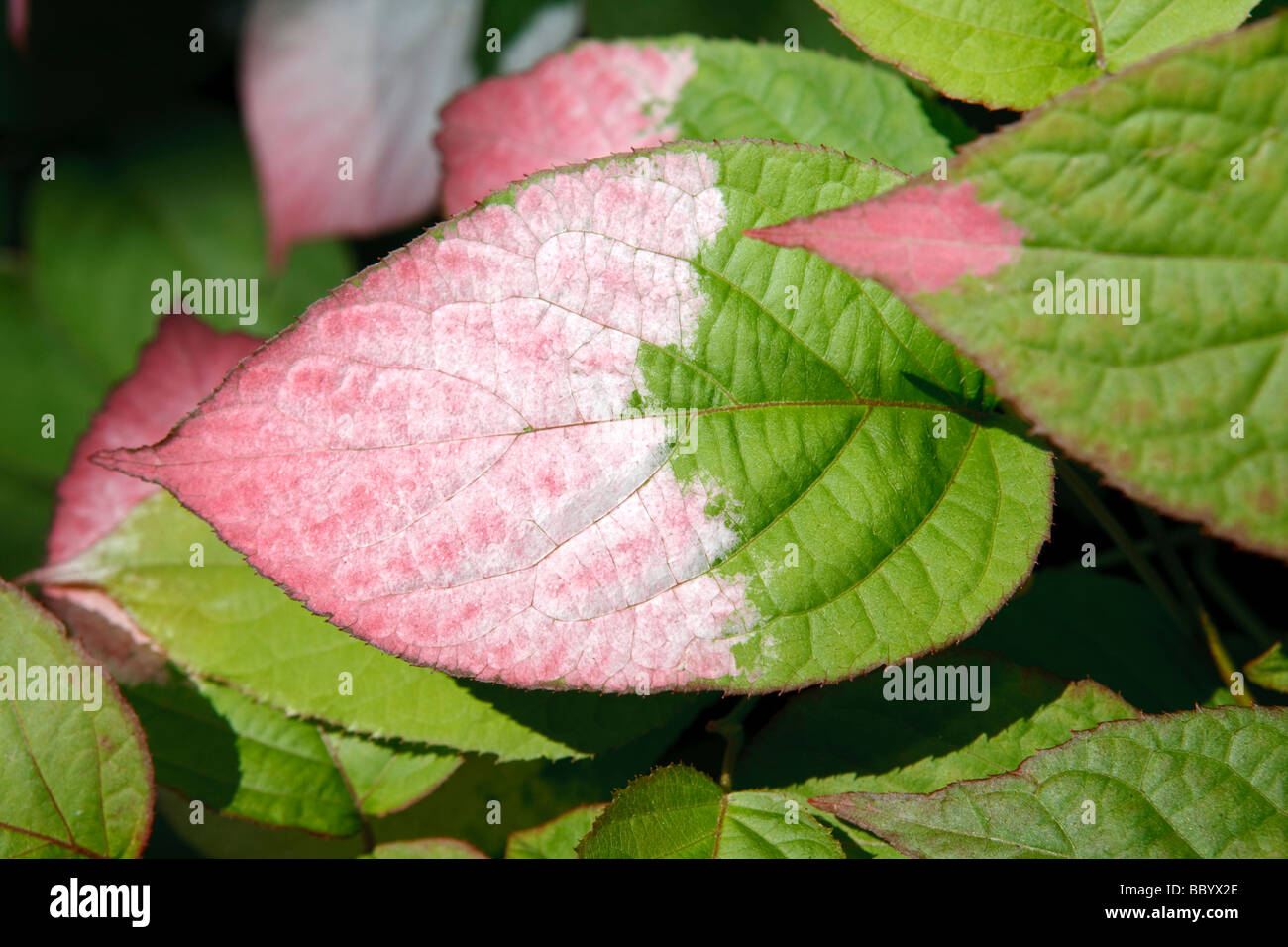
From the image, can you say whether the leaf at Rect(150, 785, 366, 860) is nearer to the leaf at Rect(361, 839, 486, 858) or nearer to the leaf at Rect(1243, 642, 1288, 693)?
the leaf at Rect(361, 839, 486, 858)

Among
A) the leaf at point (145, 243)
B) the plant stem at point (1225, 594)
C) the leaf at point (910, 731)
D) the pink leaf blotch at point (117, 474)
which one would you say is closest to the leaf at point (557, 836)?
the leaf at point (910, 731)

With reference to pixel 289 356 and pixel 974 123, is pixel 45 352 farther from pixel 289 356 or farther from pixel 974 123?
pixel 974 123

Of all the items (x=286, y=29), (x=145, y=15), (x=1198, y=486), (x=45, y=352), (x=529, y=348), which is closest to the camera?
(x=1198, y=486)

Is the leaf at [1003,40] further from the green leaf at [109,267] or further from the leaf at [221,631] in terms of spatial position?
the green leaf at [109,267]

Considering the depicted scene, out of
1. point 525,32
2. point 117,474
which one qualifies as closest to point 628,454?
point 117,474

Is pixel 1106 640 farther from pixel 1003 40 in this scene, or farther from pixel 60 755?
pixel 60 755

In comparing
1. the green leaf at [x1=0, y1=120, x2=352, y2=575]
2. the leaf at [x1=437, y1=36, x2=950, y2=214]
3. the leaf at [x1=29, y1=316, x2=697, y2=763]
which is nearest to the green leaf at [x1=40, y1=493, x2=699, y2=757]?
the leaf at [x1=29, y1=316, x2=697, y2=763]

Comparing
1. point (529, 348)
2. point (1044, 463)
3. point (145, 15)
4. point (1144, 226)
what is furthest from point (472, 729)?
point (145, 15)
